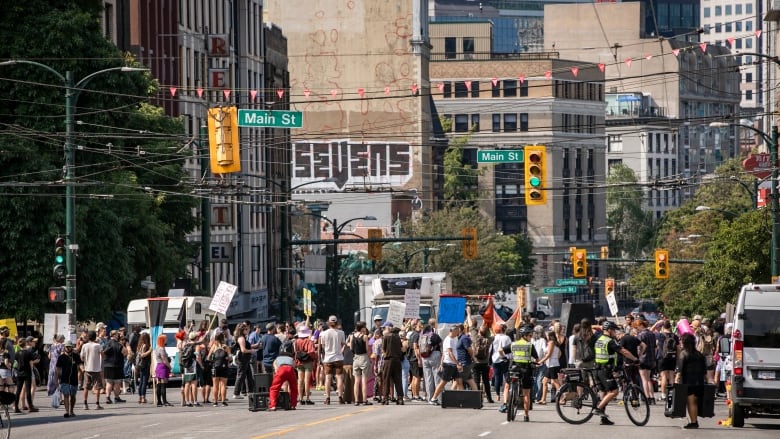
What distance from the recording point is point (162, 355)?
35.7 meters

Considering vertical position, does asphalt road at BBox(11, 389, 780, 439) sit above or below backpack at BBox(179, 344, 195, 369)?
below

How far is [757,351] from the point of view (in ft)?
91.0

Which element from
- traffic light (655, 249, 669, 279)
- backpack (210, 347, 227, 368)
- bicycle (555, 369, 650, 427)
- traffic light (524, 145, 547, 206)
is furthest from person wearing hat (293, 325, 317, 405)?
traffic light (655, 249, 669, 279)

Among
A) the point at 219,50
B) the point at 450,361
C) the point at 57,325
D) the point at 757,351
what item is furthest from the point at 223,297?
the point at 219,50

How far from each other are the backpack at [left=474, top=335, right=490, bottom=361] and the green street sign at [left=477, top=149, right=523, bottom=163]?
1064 cm

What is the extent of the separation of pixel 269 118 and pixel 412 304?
10257 mm

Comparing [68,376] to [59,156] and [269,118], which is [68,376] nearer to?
[269,118]

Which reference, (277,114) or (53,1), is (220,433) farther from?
(53,1)

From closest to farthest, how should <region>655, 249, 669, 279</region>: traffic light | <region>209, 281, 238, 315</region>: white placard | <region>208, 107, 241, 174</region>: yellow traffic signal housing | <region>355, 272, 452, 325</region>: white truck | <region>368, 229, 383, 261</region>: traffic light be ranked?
1. <region>208, 107, 241, 174</region>: yellow traffic signal housing
2. <region>209, 281, 238, 315</region>: white placard
3. <region>355, 272, 452, 325</region>: white truck
4. <region>368, 229, 383, 261</region>: traffic light
5. <region>655, 249, 669, 279</region>: traffic light

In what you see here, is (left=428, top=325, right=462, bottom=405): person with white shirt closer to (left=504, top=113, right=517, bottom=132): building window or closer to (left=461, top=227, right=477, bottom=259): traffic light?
(left=461, top=227, right=477, bottom=259): traffic light

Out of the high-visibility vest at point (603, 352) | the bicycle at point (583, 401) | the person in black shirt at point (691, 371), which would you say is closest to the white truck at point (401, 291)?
the high-visibility vest at point (603, 352)

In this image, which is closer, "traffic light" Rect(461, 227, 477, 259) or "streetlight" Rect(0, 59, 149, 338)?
"streetlight" Rect(0, 59, 149, 338)

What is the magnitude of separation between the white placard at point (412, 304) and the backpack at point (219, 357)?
473 inches

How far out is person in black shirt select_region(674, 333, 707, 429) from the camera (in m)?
27.7
